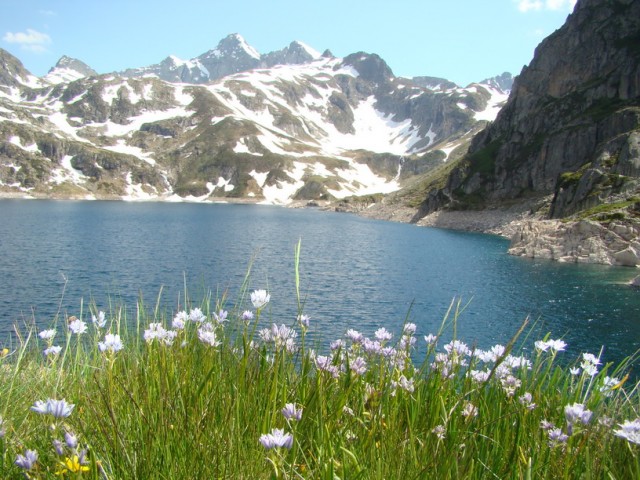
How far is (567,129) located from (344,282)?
10965 cm

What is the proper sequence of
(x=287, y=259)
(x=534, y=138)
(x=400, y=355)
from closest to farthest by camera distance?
(x=400, y=355), (x=287, y=259), (x=534, y=138)

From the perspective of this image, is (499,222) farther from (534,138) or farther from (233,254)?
(233,254)

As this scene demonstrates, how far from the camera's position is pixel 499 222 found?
4722 inches

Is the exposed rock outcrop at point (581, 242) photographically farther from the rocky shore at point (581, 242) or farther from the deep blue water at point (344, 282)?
the deep blue water at point (344, 282)

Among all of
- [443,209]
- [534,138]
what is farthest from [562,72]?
[443,209]

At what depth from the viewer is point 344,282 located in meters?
47.7

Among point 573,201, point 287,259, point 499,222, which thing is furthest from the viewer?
point 499,222

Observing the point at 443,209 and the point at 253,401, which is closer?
the point at 253,401

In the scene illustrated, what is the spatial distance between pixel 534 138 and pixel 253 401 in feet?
520

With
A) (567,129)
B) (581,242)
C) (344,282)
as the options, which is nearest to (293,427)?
(344,282)

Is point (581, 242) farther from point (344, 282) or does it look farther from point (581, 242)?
point (344, 282)

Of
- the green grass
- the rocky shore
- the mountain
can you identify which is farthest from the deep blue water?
the mountain

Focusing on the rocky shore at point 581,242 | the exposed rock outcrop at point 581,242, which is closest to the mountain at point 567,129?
the rocky shore at point 581,242

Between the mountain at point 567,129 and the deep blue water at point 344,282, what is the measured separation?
95.4 feet
